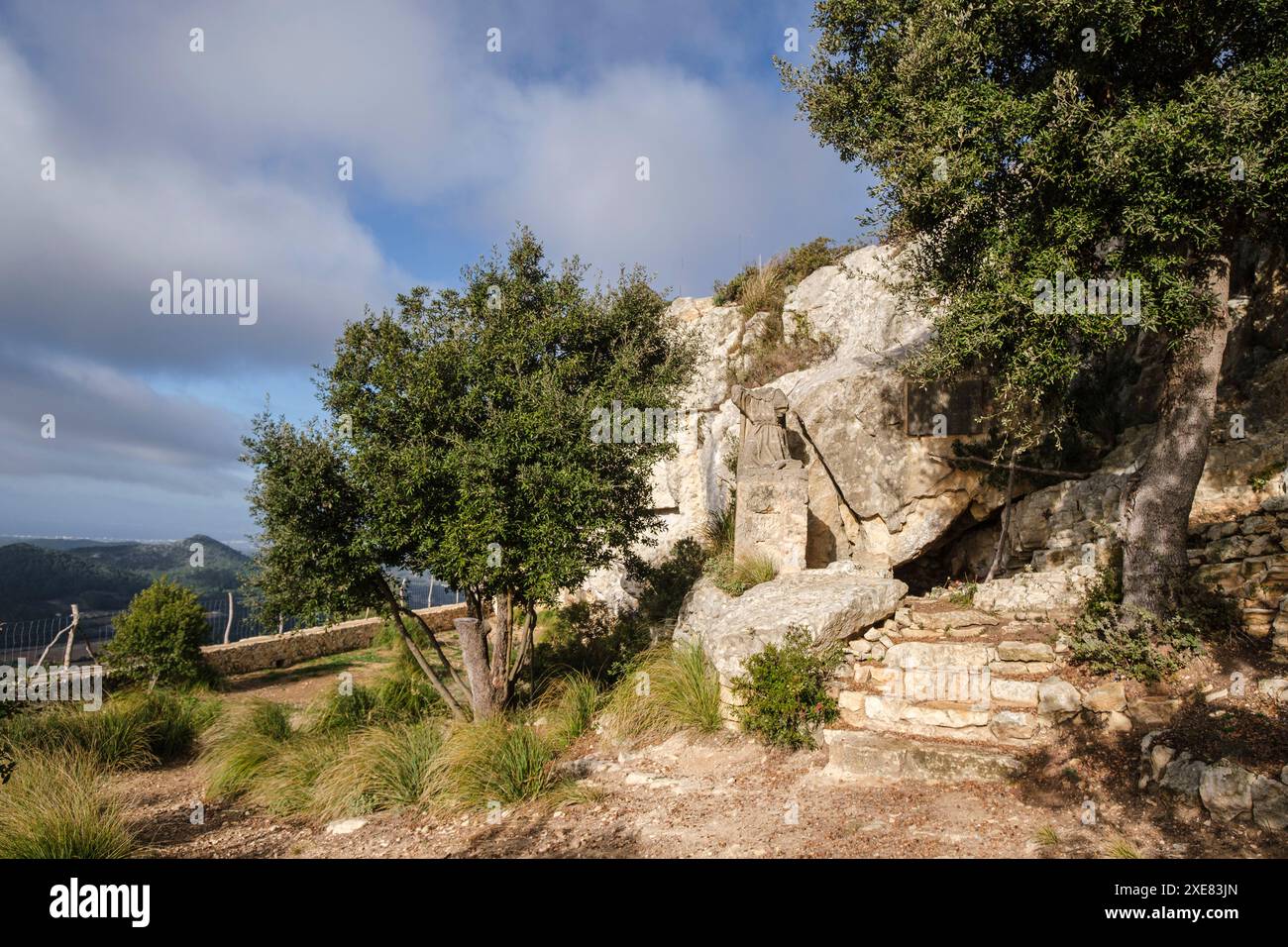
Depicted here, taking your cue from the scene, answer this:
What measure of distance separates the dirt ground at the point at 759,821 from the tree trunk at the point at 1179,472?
1973mm

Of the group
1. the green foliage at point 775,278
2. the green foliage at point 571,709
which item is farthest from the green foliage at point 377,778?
the green foliage at point 775,278

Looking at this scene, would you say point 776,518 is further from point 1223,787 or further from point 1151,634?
point 1223,787

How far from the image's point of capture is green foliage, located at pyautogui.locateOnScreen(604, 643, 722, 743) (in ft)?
25.9

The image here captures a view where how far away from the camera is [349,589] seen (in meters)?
8.58

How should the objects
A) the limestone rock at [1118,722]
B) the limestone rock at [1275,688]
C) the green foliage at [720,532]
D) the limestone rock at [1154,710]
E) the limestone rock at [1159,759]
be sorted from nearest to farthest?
the limestone rock at [1159,759], the limestone rock at [1275,688], the limestone rock at [1154,710], the limestone rock at [1118,722], the green foliage at [720,532]

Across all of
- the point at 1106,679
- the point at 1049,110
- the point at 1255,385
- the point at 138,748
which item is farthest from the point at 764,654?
the point at 138,748

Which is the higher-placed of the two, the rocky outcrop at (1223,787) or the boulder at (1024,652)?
the boulder at (1024,652)

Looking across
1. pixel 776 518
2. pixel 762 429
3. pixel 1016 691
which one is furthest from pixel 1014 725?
pixel 762 429

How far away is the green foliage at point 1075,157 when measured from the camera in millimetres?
6211

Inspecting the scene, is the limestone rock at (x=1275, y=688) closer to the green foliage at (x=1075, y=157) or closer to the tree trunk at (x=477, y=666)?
the green foliage at (x=1075, y=157)

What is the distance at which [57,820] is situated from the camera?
558 cm

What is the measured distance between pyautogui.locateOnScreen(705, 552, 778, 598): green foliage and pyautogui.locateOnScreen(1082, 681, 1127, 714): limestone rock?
435cm

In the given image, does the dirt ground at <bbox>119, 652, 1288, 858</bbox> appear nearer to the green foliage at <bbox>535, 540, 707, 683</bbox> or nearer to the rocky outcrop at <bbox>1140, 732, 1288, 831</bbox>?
the rocky outcrop at <bbox>1140, 732, 1288, 831</bbox>

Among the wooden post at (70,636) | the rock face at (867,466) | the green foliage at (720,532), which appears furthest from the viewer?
the wooden post at (70,636)
